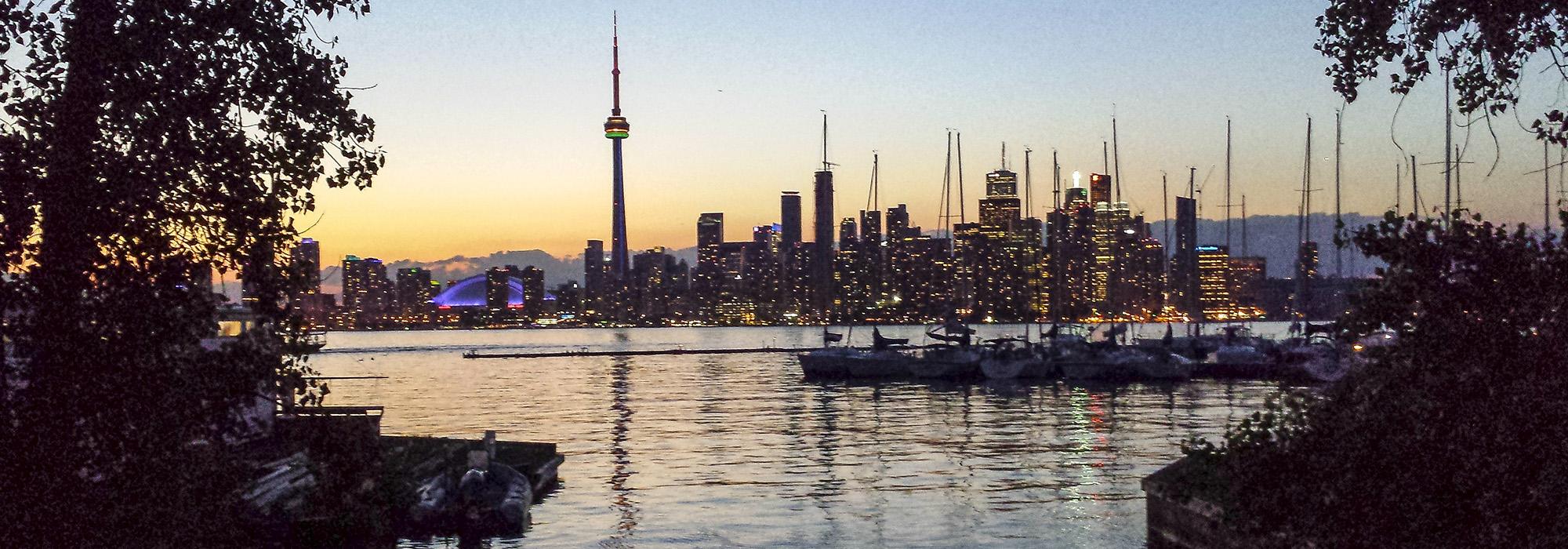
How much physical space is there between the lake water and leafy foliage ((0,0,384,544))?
24.1 m

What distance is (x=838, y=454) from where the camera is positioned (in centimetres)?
5781

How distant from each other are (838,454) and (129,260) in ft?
159

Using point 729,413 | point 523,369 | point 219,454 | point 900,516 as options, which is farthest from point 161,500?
point 523,369

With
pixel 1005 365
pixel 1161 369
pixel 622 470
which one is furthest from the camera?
pixel 1005 365

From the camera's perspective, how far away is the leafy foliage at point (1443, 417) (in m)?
11.2

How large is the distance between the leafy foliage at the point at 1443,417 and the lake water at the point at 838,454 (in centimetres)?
2149

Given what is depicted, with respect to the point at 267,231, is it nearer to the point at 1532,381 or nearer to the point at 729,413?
the point at 1532,381

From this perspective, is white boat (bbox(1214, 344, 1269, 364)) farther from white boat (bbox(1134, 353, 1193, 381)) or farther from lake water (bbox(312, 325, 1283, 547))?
white boat (bbox(1134, 353, 1193, 381))

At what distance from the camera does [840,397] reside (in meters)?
95.6

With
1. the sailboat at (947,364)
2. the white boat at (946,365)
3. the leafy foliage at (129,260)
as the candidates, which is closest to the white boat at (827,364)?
the white boat at (946,365)

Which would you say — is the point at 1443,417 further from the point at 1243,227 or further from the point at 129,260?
the point at 1243,227

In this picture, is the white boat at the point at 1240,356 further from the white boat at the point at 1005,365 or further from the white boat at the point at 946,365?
the white boat at the point at 946,365

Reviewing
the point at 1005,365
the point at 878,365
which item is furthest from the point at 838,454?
the point at 878,365

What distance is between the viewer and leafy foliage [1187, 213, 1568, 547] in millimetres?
11227
